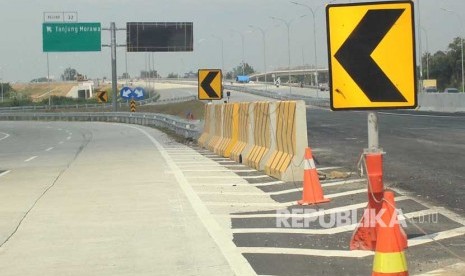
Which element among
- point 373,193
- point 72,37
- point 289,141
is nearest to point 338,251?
point 373,193

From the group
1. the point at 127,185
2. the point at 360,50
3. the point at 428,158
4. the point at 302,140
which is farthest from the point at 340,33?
the point at 428,158

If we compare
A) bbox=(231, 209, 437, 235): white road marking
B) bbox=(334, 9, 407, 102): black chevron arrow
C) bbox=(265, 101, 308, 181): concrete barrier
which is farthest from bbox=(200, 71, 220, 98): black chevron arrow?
bbox=(334, 9, 407, 102): black chevron arrow

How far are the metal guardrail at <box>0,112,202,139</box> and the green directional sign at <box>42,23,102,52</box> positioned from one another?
6.64m

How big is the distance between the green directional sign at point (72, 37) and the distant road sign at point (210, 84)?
34.6 meters

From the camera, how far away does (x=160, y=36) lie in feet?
192

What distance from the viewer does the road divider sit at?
12.5 m

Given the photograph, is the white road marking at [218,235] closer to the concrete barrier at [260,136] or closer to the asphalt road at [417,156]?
the concrete barrier at [260,136]

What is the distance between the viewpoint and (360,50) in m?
6.12

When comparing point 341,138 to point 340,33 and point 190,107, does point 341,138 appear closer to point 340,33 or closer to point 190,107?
point 340,33

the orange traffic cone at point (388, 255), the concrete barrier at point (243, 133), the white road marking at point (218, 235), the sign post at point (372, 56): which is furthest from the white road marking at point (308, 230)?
the concrete barrier at point (243, 133)

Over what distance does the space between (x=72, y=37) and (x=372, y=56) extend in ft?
167

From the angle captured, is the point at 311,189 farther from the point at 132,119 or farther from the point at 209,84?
the point at 132,119

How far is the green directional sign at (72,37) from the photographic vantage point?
2119 inches

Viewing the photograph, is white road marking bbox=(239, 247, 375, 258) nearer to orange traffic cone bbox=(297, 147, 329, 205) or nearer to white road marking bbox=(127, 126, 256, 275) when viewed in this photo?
white road marking bbox=(127, 126, 256, 275)
